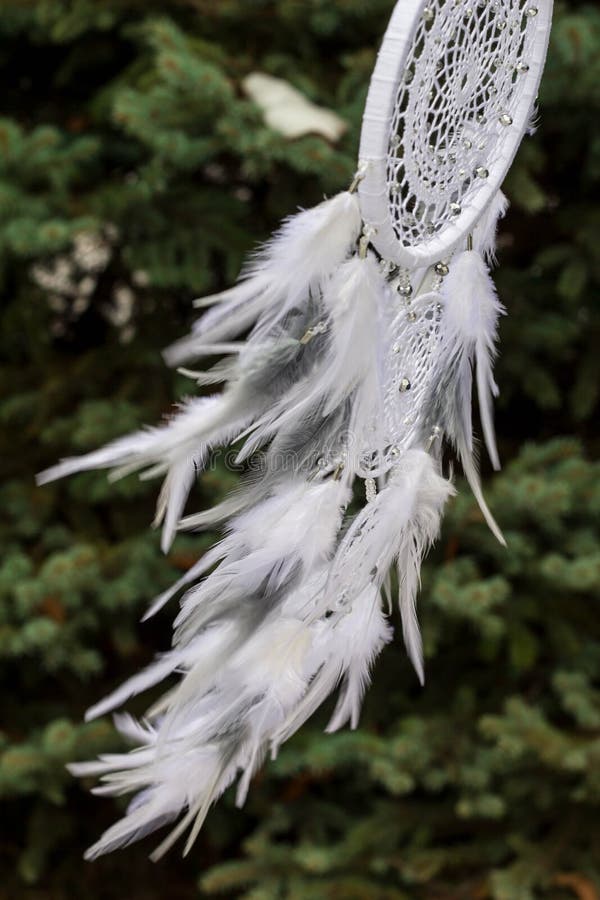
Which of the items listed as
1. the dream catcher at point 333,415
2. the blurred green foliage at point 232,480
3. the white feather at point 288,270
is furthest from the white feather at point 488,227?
the blurred green foliage at point 232,480

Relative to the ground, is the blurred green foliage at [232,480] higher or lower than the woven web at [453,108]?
lower

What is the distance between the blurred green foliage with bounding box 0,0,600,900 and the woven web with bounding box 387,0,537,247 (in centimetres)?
61

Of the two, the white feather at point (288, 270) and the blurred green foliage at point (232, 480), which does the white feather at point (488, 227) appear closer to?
the white feather at point (288, 270)

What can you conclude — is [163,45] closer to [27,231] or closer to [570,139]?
[27,231]

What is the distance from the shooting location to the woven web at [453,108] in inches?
19.7

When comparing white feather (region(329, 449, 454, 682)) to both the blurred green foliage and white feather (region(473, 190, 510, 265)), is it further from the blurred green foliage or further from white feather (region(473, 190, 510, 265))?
the blurred green foliage

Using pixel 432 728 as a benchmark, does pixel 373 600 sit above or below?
above

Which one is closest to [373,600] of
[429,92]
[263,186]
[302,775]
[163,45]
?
[429,92]

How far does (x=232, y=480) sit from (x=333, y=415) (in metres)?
0.76

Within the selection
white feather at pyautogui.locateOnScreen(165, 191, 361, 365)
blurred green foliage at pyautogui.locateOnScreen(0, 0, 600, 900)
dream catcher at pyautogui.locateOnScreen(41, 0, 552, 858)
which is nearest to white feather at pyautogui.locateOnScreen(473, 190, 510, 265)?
dream catcher at pyautogui.locateOnScreen(41, 0, 552, 858)

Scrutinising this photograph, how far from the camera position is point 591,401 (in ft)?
4.98

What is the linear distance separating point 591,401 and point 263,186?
1.98ft

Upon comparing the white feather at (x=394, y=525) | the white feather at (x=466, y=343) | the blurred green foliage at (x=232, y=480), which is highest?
the white feather at (x=466, y=343)

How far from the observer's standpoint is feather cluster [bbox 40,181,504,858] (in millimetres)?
503
